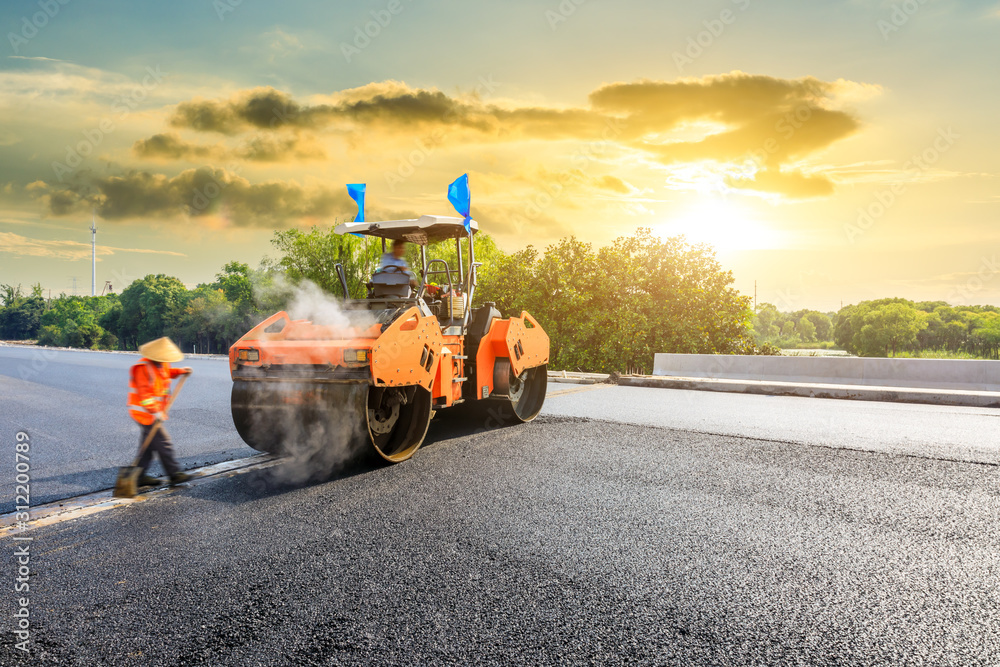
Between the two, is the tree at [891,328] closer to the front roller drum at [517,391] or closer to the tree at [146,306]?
the front roller drum at [517,391]

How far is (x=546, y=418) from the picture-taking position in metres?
8.45

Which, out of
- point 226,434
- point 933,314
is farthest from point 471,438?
point 933,314

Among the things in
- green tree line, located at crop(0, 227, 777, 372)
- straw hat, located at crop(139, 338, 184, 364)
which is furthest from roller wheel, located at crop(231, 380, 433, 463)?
green tree line, located at crop(0, 227, 777, 372)

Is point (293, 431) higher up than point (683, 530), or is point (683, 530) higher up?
point (293, 431)

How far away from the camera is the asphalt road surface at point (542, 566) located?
2590 millimetres

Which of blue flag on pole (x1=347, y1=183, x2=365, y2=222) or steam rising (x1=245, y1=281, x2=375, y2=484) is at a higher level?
blue flag on pole (x1=347, y1=183, x2=365, y2=222)

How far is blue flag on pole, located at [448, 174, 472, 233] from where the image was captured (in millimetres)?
7395

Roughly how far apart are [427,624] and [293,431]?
328 centimetres

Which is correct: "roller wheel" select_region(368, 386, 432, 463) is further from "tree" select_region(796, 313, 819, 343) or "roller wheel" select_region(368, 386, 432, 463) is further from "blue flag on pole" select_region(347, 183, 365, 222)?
"tree" select_region(796, 313, 819, 343)

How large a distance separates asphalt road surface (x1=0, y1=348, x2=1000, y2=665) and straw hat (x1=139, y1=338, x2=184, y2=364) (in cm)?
110

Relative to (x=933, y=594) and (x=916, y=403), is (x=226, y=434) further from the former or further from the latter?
(x=916, y=403)

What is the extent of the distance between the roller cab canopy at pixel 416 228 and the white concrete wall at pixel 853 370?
9466 mm

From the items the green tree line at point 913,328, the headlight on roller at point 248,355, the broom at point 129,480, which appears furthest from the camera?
the green tree line at point 913,328

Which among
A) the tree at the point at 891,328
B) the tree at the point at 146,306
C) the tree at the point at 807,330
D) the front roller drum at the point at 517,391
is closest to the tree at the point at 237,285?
the tree at the point at 146,306
